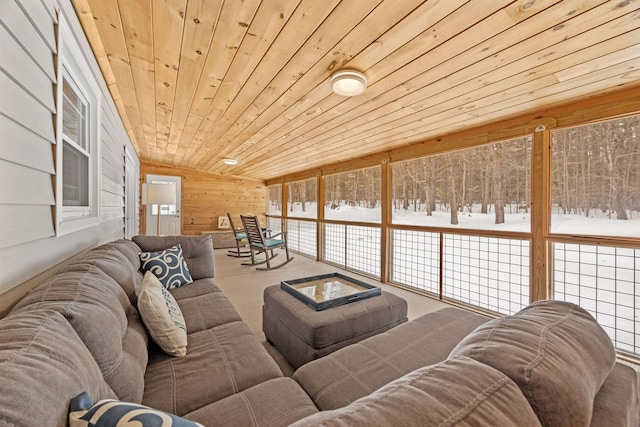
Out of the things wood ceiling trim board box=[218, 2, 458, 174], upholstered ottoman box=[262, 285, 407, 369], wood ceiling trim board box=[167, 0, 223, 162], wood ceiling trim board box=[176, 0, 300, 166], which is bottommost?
upholstered ottoman box=[262, 285, 407, 369]

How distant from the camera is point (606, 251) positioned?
6.65ft

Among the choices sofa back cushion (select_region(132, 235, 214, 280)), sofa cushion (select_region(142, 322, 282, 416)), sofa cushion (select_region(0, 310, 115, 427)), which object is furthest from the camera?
sofa back cushion (select_region(132, 235, 214, 280))

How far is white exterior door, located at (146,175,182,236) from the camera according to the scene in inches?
233

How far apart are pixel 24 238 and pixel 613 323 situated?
3.69 metres

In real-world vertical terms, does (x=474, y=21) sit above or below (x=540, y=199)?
above

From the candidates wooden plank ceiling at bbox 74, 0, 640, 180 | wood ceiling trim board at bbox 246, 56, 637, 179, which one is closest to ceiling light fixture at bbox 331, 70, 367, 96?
wooden plank ceiling at bbox 74, 0, 640, 180

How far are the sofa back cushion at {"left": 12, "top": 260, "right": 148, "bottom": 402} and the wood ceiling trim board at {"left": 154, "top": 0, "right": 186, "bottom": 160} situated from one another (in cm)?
130

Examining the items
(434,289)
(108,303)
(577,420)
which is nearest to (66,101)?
(108,303)

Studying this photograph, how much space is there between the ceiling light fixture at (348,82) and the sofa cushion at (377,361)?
5.24 feet

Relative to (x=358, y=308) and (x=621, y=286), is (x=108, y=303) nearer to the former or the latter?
(x=358, y=308)

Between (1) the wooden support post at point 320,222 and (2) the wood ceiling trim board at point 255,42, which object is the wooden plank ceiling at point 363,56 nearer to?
(2) the wood ceiling trim board at point 255,42

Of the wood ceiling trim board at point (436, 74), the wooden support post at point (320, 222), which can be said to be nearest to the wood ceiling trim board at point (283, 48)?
the wood ceiling trim board at point (436, 74)

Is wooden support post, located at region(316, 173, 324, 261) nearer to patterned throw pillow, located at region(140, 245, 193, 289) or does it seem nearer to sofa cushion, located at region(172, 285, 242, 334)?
patterned throw pillow, located at region(140, 245, 193, 289)

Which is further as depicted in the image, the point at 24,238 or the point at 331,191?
the point at 331,191
